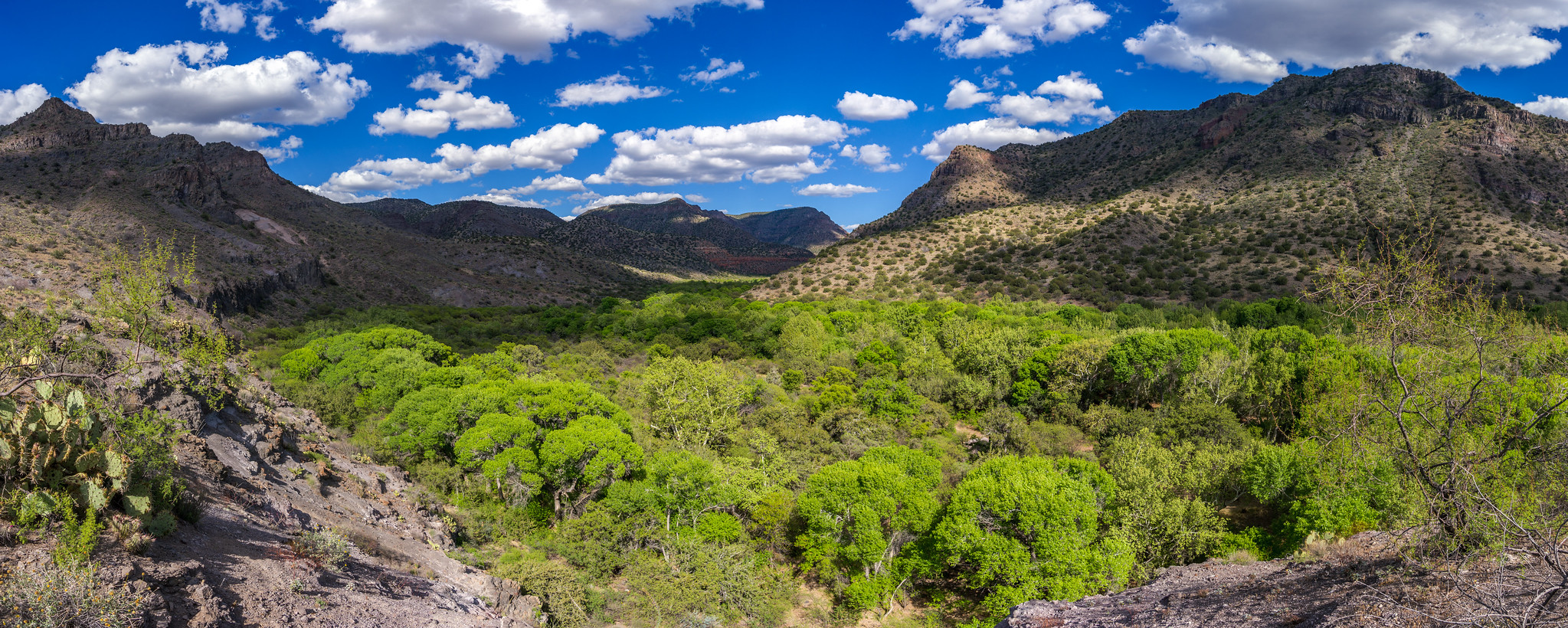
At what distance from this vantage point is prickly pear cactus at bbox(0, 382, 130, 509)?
8617 mm

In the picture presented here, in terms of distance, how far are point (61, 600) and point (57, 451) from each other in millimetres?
3383

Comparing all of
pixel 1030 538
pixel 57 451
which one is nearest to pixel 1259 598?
pixel 1030 538

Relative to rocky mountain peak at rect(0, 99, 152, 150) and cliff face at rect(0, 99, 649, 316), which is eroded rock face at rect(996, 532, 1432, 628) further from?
rocky mountain peak at rect(0, 99, 152, 150)

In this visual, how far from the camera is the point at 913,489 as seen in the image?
2219 centimetres

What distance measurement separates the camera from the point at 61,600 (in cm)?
699

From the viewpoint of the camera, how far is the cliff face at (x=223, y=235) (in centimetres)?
4878

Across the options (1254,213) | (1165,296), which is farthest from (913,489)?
(1254,213)

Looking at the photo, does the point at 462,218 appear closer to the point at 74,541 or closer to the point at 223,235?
the point at 223,235

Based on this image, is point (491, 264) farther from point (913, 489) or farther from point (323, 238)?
point (913, 489)

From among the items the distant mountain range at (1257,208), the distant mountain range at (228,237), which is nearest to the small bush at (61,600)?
the distant mountain range at (228,237)

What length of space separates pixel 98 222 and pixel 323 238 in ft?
92.0

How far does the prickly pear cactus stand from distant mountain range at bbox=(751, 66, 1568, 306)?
195ft

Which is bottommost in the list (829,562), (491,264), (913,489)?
(829,562)

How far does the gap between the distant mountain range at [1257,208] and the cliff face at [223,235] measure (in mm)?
41914
